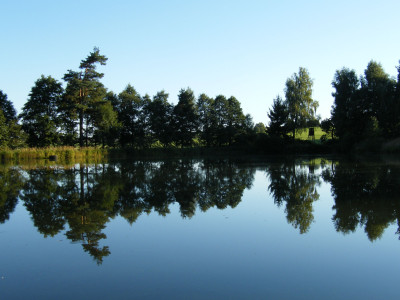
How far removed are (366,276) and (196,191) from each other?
25.8 ft

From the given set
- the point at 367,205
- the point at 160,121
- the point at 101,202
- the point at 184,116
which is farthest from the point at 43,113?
the point at 367,205

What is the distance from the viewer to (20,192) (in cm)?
1225

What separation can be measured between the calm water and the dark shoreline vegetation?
97.2 ft

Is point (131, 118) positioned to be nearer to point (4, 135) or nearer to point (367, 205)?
point (4, 135)

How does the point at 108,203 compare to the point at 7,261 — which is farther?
the point at 108,203

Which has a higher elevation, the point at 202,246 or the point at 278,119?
the point at 278,119

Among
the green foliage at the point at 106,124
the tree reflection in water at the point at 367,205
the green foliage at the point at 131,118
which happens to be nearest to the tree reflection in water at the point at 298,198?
the tree reflection in water at the point at 367,205

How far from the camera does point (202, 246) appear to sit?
586 centimetres

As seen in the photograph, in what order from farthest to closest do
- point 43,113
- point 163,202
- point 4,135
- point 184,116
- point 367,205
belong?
1. point 184,116
2. point 43,113
3. point 4,135
4. point 163,202
5. point 367,205

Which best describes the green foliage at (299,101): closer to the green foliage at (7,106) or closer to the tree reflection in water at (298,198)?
the tree reflection in water at (298,198)

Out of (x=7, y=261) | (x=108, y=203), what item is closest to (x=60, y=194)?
(x=108, y=203)

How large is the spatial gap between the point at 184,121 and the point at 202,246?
46245 mm

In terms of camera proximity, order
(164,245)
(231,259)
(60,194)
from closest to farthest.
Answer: (231,259), (164,245), (60,194)

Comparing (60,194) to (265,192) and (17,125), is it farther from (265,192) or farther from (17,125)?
(17,125)
